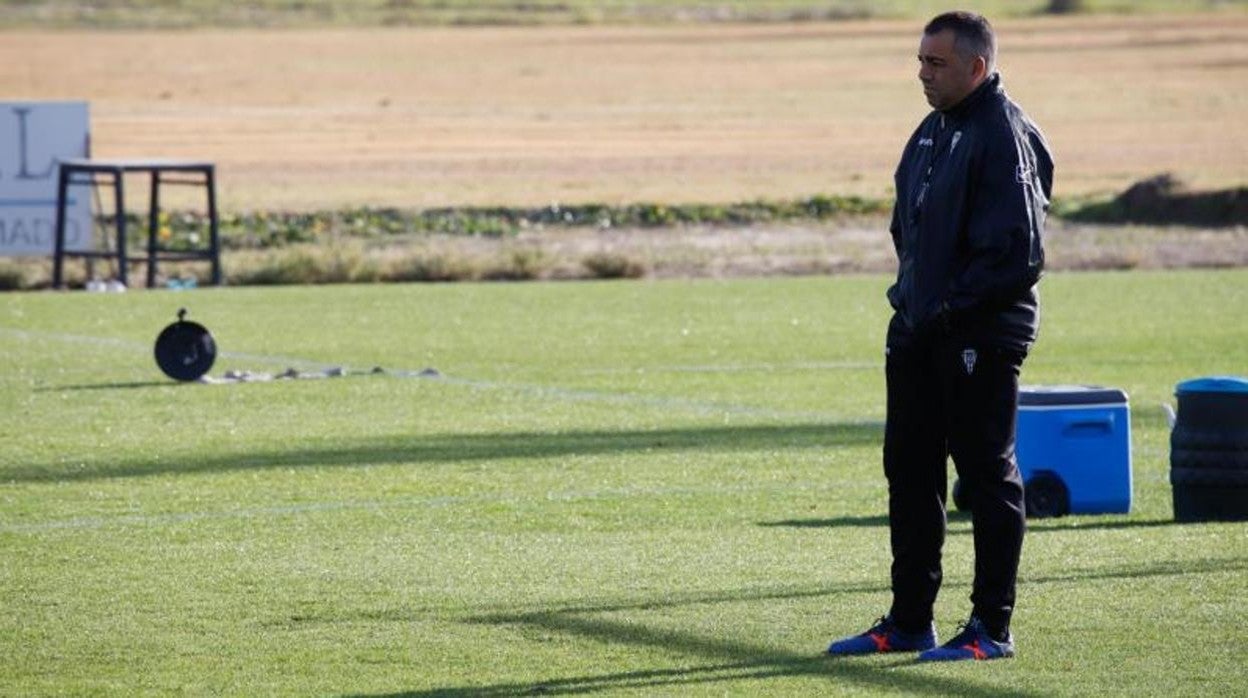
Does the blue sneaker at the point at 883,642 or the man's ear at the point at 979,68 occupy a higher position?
the man's ear at the point at 979,68

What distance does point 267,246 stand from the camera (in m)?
33.6

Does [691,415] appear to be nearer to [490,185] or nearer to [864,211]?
[864,211]

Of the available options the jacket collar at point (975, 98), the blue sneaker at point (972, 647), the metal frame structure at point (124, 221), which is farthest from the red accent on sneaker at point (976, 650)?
the metal frame structure at point (124, 221)

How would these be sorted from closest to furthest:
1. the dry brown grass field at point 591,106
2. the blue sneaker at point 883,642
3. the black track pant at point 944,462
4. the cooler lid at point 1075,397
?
the black track pant at point 944,462 < the blue sneaker at point 883,642 < the cooler lid at point 1075,397 < the dry brown grass field at point 591,106

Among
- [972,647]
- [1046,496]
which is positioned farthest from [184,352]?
[972,647]

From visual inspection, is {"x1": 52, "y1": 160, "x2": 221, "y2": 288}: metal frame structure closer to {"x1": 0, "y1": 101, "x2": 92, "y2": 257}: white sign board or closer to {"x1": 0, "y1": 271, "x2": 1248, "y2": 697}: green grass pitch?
{"x1": 0, "y1": 101, "x2": 92, "y2": 257}: white sign board

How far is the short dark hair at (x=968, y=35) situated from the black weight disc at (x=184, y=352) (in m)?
11.5

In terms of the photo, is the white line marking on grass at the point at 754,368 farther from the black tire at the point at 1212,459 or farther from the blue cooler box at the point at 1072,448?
the black tire at the point at 1212,459

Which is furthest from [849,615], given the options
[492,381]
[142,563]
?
[492,381]

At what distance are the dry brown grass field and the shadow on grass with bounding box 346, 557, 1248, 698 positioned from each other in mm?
28215

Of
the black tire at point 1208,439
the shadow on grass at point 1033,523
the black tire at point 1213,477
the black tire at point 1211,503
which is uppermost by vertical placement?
the black tire at point 1208,439

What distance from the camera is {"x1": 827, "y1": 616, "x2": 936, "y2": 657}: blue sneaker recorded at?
904cm

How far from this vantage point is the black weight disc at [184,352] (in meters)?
19.2

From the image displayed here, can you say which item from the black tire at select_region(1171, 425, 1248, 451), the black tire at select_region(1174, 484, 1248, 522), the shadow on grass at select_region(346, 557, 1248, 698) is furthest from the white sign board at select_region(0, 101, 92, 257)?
the shadow on grass at select_region(346, 557, 1248, 698)
